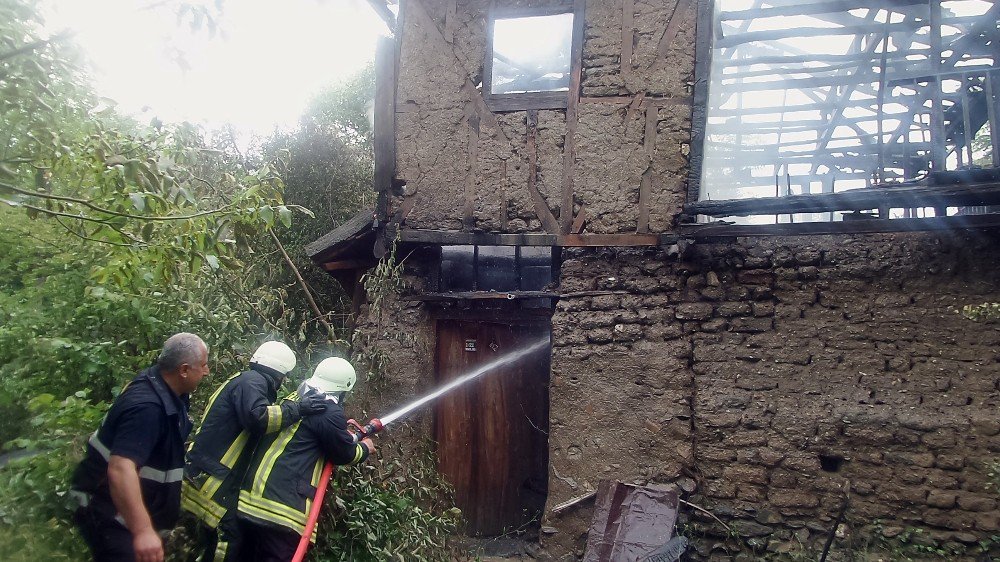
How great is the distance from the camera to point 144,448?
3.34 metres

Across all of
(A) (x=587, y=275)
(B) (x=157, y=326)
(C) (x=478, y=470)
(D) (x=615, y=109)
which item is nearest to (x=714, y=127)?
(D) (x=615, y=109)

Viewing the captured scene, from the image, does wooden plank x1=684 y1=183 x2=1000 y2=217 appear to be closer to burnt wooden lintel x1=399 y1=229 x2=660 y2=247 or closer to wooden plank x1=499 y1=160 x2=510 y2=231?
burnt wooden lintel x1=399 y1=229 x2=660 y2=247

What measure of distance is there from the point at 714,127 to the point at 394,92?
4484mm

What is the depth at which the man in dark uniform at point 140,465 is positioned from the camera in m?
3.28

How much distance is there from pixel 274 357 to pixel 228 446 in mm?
605

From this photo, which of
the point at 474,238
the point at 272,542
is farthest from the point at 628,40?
the point at 272,542

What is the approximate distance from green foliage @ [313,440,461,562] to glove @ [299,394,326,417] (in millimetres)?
858

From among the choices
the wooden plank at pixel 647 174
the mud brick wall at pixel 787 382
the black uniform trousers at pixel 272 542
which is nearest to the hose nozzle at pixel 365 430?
the black uniform trousers at pixel 272 542

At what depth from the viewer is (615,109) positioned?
6023mm

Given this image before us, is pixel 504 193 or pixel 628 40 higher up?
pixel 628 40

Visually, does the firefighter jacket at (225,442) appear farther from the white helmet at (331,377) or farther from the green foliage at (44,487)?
the green foliage at (44,487)

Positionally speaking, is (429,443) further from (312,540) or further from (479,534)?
(312,540)

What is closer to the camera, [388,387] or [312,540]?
[312,540]

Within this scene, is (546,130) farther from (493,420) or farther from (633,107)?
(493,420)
